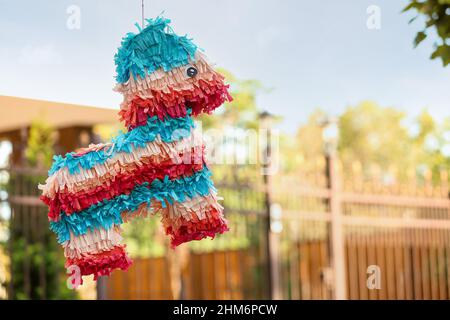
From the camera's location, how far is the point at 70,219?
1783 mm

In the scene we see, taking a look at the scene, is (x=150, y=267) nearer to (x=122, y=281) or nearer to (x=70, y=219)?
(x=122, y=281)

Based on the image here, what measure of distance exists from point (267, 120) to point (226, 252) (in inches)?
38.1

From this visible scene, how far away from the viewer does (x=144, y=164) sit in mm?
1771

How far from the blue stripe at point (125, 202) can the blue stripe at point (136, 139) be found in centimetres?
9

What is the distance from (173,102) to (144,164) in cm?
16

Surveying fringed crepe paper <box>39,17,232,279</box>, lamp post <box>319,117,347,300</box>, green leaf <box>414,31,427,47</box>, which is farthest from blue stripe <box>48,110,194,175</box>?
lamp post <box>319,117,347,300</box>

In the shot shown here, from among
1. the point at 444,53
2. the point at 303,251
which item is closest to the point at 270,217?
the point at 303,251

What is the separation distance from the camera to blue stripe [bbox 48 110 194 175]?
178cm

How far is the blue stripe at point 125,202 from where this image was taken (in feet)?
5.85

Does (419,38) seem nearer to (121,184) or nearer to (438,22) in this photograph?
(438,22)

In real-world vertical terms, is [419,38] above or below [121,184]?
above
